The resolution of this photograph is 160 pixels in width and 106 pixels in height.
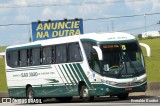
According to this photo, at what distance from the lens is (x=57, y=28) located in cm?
4950

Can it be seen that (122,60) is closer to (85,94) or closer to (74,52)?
(85,94)

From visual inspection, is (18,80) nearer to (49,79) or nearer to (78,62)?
(49,79)

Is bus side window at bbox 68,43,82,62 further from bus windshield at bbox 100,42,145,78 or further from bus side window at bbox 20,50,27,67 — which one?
bus side window at bbox 20,50,27,67

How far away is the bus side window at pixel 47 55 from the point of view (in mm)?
29891

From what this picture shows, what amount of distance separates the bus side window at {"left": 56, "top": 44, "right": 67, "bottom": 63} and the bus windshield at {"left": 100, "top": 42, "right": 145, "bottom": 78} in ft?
9.61

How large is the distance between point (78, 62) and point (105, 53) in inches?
73.6

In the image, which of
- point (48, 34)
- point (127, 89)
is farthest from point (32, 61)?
point (48, 34)

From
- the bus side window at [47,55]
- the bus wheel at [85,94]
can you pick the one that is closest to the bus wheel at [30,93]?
the bus side window at [47,55]

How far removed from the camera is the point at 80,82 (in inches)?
1095

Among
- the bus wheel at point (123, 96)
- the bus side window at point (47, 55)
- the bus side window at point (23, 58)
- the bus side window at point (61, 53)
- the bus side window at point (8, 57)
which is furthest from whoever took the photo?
the bus side window at point (8, 57)

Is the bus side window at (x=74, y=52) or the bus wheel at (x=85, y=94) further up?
the bus side window at (x=74, y=52)

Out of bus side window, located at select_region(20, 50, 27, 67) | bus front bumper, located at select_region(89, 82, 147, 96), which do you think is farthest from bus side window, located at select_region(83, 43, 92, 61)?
bus side window, located at select_region(20, 50, 27, 67)

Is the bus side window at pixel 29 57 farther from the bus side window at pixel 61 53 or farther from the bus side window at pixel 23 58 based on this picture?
the bus side window at pixel 61 53

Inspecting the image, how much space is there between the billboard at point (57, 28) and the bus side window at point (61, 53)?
64.3ft
